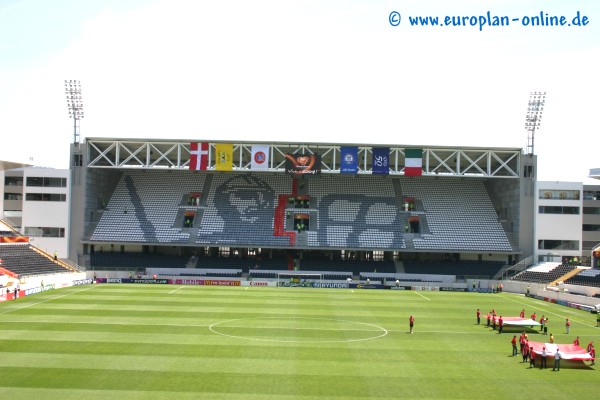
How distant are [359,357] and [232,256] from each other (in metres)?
45.0

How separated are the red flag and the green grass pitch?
76.8 ft

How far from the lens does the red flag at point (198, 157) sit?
70938mm

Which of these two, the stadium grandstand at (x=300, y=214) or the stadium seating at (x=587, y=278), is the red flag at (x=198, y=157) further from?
the stadium seating at (x=587, y=278)

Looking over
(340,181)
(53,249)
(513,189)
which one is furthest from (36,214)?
(513,189)

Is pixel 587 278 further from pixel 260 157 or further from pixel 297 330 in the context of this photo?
pixel 260 157

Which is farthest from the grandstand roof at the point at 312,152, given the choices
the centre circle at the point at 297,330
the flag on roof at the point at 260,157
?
the centre circle at the point at 297,330

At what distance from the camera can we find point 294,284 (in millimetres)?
65500

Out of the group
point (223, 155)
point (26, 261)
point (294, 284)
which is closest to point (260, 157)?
point (223, 155)

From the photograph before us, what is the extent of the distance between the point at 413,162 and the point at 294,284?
19491mm

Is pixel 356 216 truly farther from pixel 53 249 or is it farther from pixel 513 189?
pixel 53 249

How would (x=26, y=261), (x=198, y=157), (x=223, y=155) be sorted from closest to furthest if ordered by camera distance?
(x=26, y=261)
(x=198, y=157)
(x=223, y=155)

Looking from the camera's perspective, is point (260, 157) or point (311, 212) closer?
point (260, 157)

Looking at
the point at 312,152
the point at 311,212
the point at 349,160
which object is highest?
the point at 312,152

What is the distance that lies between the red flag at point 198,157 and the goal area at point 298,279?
49.3ft
